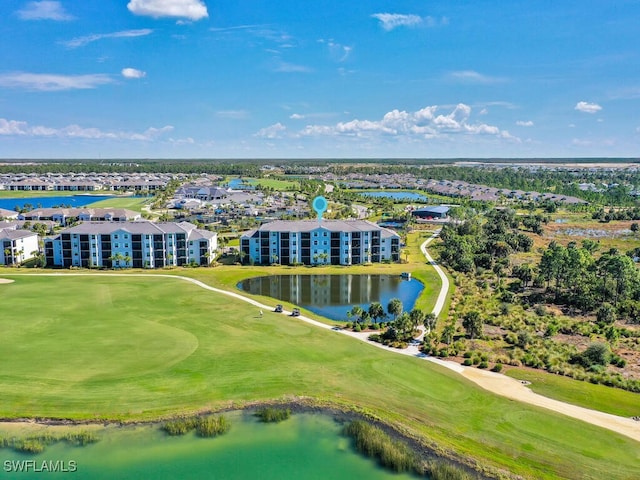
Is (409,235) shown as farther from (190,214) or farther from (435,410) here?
(435,410)

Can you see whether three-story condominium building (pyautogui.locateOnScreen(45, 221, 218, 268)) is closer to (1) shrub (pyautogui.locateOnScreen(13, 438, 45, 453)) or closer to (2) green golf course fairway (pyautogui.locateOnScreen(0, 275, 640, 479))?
(2) green golf course fairway (pyautogui.locateOnScreen(0, 275, 640, 479))

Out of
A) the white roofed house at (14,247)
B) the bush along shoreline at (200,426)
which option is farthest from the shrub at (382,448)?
the white roofed house at (14,247)

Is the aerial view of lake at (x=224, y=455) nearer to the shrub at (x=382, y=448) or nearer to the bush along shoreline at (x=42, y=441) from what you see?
the bush along shoreline at (x=42, y=441)

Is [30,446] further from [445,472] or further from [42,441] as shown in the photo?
[445,472]

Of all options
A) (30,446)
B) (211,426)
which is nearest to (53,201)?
(30,446)

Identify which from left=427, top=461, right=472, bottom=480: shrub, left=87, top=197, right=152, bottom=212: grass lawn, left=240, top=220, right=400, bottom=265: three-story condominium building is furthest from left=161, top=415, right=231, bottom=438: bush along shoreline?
left=87, top=197, right=152, bottom=212: grass lawn

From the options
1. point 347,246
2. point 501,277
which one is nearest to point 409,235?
point 347,246
